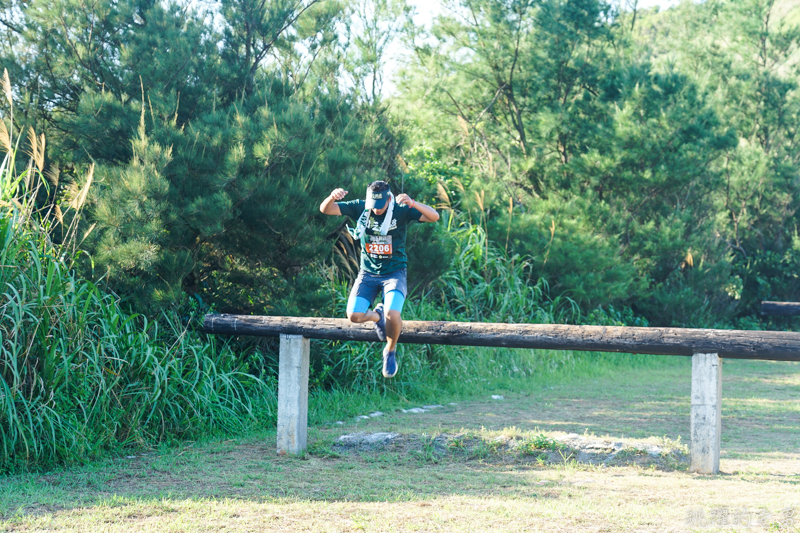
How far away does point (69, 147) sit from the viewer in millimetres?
7766

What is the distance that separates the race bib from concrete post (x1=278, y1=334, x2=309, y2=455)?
0.99m

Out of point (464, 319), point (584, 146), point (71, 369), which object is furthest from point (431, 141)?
point (71, 369)

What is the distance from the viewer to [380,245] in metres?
5.87

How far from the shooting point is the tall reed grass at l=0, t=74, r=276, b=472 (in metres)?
5.34

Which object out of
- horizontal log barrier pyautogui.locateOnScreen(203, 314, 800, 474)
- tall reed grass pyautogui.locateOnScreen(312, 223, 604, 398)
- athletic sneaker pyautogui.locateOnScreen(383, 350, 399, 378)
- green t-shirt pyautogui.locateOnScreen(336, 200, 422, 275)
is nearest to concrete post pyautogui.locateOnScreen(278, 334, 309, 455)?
horizontal log barrier pyautogui.locateOnScreen(203, 314, 800, 474)

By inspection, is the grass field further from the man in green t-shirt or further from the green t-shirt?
the green t-shirt

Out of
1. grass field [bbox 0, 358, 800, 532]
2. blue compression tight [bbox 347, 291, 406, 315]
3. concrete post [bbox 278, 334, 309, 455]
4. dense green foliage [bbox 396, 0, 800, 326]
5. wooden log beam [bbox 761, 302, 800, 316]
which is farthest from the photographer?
dense green foliage [bbox 396, 0, 800, 326]

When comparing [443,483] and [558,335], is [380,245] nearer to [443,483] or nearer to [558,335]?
[558,335]

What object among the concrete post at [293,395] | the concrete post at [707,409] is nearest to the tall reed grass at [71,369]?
the concrete post at [293,395]

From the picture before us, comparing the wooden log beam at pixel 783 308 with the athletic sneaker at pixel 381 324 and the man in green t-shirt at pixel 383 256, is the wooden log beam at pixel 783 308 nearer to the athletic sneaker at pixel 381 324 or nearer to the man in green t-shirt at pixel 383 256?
the man in green t-shirt at pixel 383 256

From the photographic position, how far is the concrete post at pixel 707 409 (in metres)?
5.25

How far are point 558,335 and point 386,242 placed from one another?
151 centimetres

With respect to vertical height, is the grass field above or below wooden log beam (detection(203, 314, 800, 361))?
below

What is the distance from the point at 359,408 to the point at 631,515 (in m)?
4.13
